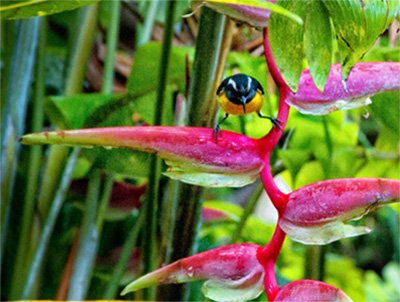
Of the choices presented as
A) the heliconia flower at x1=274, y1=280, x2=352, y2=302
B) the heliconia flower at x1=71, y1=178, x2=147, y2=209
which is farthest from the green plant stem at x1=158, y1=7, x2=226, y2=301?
the heliconia flower at x1=71, y1=178, x2=147, y2=209

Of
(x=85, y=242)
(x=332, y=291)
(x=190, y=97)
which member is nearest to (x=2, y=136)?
(x=85, y=242)

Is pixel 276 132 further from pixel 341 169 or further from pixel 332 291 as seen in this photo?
pixel 341 169

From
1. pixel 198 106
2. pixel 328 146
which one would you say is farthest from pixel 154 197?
pixel 328 146

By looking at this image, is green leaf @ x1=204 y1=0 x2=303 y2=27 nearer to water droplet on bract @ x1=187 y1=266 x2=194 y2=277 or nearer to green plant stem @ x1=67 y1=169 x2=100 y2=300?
water droplet on bract @ x1=187 y1=266 x2=194 y2=277

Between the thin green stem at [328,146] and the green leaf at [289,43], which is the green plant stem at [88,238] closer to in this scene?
the thin green stem at [328,146]

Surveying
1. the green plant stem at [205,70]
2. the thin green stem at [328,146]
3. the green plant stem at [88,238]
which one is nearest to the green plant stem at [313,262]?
the thin green stem at [328,146]

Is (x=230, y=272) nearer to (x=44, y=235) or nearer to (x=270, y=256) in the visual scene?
(x=270, y=256)
